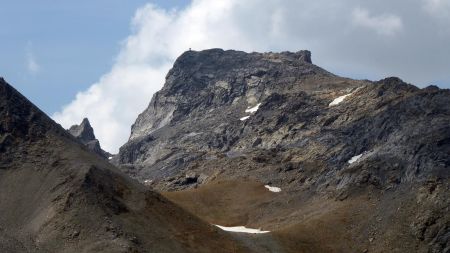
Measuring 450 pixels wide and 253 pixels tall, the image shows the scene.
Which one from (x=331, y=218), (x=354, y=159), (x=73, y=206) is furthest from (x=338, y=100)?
(x=73, y=206)

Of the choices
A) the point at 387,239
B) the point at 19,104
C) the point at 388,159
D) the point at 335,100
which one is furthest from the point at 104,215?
the point at 335,100

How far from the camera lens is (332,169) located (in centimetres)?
12600

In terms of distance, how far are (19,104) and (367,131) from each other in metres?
68.3

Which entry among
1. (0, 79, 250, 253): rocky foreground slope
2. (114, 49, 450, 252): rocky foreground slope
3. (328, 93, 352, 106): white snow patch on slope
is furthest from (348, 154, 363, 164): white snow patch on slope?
(328, 93, 352, 106): white snow patch on slope

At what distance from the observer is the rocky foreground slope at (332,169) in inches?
3743

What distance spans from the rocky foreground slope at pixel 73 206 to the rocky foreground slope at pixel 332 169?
16.9 meters

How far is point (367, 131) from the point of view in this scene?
139 metres

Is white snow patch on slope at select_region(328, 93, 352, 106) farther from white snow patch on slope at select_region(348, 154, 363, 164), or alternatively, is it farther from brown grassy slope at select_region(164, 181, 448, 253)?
brown grassy slope at select_region(164, 181, 448, 253)

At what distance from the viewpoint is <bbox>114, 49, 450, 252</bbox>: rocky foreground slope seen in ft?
312

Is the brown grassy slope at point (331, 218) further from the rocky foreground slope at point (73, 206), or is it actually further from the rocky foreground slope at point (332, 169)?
the rocky foreground slope at point (73, 206)

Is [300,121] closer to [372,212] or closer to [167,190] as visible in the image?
[167,190]

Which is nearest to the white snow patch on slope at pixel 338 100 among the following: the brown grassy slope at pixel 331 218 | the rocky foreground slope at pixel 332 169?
the rocky foreground slope at pixel 332 169

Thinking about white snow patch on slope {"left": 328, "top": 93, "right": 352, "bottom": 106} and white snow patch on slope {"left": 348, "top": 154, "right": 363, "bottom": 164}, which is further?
white snow patch on slope {"left": 328, "top": 93, "right": 352, "bottom": 106}

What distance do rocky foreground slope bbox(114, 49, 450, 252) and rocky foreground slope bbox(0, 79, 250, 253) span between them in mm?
16938
